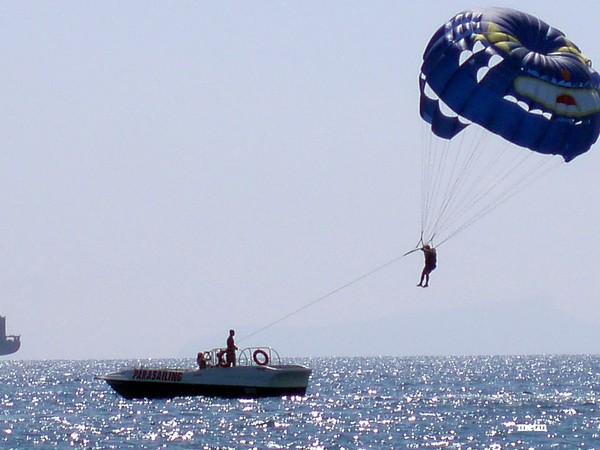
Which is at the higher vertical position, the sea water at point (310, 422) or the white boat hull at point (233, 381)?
the white boat hull at point (233, 381)

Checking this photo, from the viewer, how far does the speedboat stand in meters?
55.6

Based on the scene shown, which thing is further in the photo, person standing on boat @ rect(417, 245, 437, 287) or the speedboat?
the speedboat

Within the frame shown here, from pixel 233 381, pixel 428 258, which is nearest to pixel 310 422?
pixel 233 381

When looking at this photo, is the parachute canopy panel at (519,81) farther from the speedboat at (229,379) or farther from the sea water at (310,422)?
the speedboat at (229,379)

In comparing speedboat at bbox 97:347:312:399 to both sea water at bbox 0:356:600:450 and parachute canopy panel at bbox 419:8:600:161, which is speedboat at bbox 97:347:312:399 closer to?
sea water at bbox 0:356:600:450

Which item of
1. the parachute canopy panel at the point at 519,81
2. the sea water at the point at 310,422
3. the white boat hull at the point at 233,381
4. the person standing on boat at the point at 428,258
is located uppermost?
the parachute canopy panel at the point at 519,81

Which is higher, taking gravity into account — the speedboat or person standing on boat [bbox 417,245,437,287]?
person standing on boat [bbox 417,245,437,287]

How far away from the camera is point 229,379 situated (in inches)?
2189

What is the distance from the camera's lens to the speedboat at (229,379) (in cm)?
5562

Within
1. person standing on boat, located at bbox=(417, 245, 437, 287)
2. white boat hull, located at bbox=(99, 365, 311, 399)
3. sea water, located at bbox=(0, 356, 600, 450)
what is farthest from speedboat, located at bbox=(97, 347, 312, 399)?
person standing on boat, located at bbox=(417, 245, 437, 287)

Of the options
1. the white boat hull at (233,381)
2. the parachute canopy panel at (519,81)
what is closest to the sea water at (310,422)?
the white boat hull at (233,381)

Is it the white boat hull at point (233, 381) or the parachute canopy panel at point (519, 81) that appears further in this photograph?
the white boat hull at point (233, 381)

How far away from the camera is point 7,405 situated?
219 ft

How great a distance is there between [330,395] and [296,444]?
28.6m
